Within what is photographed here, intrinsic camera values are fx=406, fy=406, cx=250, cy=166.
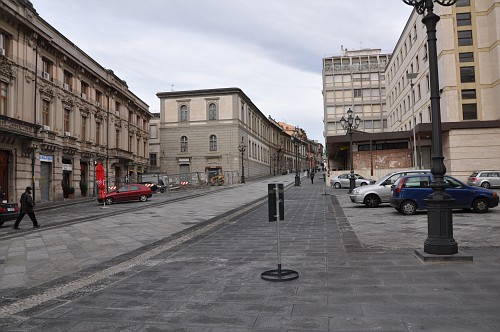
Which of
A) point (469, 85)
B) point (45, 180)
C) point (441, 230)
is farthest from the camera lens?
point (469, 85)

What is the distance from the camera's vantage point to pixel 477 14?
35.3 meters

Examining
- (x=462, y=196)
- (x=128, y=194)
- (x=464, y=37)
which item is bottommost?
(x=128, y=194)

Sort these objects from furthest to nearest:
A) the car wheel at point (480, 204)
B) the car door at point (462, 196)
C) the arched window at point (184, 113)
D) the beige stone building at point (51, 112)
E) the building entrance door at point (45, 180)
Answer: the arched window at point (184, 113)
the building entrance door at point (45, 180)
the beige stone building at point (51, 112)
the car wheel at point (480, 204)
the car door at point (462, 196)

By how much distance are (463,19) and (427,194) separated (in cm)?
2817

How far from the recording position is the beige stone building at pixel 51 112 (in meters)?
25.2

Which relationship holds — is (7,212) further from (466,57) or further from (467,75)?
(466,57)

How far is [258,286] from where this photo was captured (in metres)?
5.73

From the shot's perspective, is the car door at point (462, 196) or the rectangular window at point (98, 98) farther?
the rectangular window at point (98, 98)

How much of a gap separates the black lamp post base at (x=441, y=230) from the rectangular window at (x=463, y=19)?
113ft

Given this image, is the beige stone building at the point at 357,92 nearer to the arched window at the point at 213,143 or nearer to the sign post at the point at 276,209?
the arched window at the point at 213,143

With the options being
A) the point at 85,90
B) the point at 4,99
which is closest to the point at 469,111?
the point at 85,90

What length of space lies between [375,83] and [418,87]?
1289 inches

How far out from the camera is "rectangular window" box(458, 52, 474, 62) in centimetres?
3512

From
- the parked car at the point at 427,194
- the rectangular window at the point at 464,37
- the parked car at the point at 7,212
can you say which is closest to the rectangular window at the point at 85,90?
the parked car at the point at 7,212
